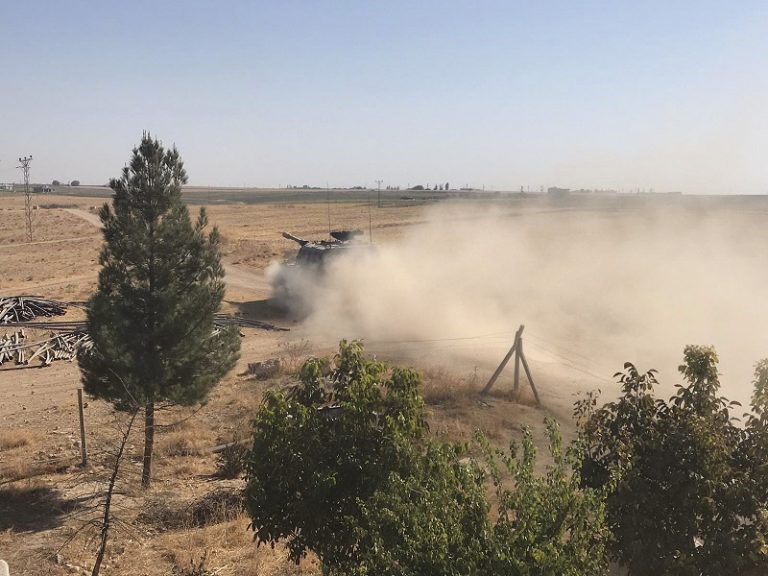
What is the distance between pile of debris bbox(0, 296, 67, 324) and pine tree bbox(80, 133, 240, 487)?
16980 mm

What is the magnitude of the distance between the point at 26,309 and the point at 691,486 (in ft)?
96.2

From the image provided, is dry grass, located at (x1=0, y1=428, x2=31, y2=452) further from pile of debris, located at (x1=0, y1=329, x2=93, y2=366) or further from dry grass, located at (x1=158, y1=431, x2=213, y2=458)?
pile of debris, located at (x1=0, y1=329, x2=93, y2=366)

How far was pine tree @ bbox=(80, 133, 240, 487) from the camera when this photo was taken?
1291 centimetres

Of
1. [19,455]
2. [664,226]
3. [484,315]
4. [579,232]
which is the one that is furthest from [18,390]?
[664,226]

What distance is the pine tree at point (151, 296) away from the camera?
42.4 feet

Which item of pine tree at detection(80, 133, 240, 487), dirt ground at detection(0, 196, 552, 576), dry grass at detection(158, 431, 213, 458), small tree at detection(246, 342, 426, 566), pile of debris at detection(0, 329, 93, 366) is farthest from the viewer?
pile of debris at detection(0, 329, 93, 366)

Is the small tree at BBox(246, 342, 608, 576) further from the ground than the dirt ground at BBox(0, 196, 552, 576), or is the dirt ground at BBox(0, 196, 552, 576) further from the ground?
the small tree at BBox(246, 342, 608, 576)

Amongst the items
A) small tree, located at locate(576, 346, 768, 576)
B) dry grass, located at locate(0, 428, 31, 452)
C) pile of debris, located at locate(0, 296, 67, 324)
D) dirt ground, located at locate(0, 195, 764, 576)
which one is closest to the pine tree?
dirt ground, located at locate(0, 195, 764, 576)

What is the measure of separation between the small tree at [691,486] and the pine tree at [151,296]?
30.8 ft

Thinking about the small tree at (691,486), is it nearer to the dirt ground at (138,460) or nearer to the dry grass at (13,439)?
the dirt ground at (138,460)

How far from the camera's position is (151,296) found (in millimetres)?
13234

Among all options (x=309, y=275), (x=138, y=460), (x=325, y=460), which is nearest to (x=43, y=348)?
(x=138, y=460)

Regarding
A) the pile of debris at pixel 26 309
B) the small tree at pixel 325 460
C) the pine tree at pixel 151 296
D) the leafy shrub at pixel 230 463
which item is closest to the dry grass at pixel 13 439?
the pine tree at pixel 151 296

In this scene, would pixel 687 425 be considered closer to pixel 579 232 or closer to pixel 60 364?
pixel 60 364
